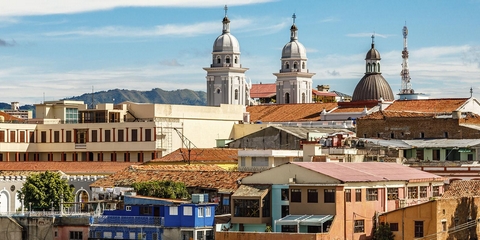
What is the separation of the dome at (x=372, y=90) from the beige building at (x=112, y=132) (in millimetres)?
36223

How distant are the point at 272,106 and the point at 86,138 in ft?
120

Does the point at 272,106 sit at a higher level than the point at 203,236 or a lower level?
higher

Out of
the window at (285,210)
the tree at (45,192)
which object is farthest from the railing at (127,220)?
the tree at (45,192)

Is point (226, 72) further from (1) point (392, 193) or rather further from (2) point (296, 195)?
(2) point (296, 195)

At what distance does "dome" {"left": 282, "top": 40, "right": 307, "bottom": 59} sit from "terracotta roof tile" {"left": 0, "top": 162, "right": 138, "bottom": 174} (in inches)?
3095

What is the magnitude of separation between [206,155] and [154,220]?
1006 inches

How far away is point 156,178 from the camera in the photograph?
249ft

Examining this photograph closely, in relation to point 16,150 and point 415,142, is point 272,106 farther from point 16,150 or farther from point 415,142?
point 415,142

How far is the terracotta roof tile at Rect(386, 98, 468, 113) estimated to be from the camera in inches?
3991

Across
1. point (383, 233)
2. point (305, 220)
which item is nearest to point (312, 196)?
point (305, 220)

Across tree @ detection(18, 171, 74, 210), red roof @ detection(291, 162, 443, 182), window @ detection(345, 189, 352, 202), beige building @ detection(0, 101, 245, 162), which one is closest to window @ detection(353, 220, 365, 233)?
window @ detection(345, 189, 352, 202)

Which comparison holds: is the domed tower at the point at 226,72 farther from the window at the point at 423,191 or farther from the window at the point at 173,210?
the window at the point at 173,210

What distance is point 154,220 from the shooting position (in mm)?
64062

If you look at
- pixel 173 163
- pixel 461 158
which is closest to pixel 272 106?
pixel 173 163
